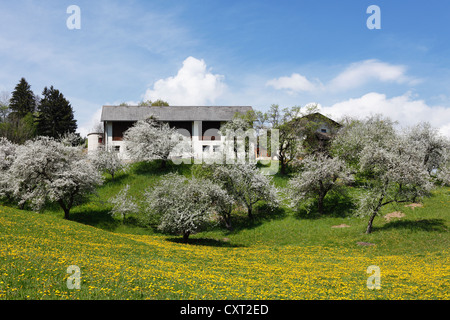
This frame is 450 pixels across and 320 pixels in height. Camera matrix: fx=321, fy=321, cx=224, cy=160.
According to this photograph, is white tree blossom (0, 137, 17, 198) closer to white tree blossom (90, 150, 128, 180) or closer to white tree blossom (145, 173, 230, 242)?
white tree blossom (90, 150, 128, 180)

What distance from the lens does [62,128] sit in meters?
81.5

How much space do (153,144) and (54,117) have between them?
1560 inches

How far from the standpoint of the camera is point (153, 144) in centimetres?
5778

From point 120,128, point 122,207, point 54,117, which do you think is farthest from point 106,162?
point 54,117

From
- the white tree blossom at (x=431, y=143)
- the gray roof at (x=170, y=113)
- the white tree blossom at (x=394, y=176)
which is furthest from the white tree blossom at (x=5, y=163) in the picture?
the white tree blossom at (x=431, y=143)

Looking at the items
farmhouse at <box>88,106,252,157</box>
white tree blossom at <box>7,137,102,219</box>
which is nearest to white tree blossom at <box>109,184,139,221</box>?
white tree blossom at <box>7,137,102,219</box>

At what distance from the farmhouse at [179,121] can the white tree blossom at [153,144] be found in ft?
Result: 23.1

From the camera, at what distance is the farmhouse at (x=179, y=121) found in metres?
68.1

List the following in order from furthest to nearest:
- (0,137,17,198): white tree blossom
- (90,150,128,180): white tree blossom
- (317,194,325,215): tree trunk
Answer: (90,150,128,180): white tree blossom < (0,137,17,198): white tree blossom < (317,194,325,215): tree trunk

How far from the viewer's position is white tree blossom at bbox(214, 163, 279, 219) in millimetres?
42719

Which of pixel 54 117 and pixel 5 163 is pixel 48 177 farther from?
pixel 54 117

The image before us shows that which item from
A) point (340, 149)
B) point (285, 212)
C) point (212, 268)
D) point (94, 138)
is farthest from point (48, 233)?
point (94, 138)
